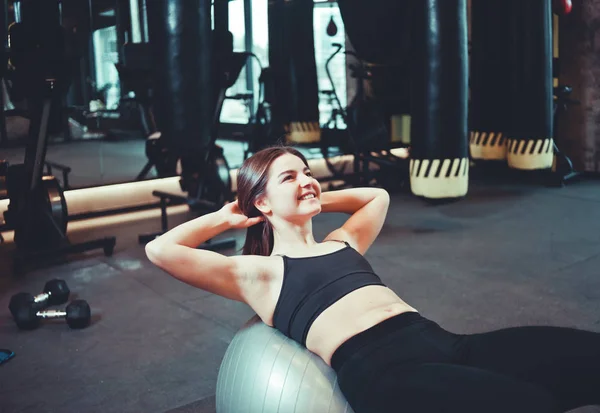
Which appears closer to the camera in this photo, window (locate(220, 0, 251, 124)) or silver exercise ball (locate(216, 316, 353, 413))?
silver exercise ball (locate(216, 316, 353, 413))

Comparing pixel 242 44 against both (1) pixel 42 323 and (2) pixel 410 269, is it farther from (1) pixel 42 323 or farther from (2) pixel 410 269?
(1) pixel 42 323

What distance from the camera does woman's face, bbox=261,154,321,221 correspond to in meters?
1.59

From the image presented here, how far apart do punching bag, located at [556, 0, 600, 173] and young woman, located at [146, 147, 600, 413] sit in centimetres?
531

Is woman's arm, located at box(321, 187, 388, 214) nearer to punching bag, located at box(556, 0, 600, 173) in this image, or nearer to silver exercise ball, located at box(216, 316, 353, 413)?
silver exercise ball, located at box(216, 316, 353, 413)

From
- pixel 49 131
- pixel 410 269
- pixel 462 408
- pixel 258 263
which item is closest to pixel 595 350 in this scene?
pixel 462 408

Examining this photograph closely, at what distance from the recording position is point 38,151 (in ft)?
11.8

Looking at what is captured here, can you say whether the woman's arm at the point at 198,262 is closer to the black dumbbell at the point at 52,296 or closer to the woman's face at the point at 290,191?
the woman's face at the point at 290,191

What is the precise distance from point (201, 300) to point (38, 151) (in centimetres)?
136

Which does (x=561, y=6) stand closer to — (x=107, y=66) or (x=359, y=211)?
(x=107, y=66)

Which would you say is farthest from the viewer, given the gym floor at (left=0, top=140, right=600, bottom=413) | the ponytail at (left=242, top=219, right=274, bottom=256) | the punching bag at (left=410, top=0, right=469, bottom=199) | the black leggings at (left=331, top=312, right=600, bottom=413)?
the punching bag at (left=410, top=0, right=469, bottom=199)

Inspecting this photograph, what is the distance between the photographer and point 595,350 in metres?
1.31

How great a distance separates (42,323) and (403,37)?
3651 mm

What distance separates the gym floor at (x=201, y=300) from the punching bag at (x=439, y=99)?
1.11 feet

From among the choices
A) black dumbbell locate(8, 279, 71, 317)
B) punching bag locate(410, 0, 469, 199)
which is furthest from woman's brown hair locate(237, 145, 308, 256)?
punching bag locate(410, 0, 469, 199)
